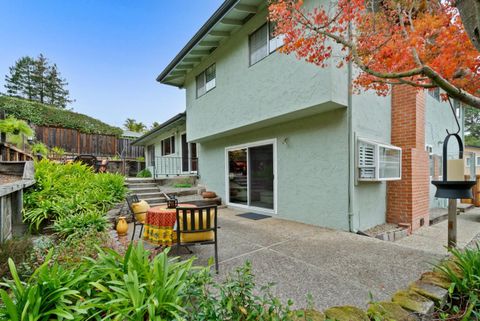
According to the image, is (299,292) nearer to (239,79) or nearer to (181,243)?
(181,243)

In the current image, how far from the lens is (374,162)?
554 cm

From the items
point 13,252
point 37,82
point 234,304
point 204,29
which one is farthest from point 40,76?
point 234,304

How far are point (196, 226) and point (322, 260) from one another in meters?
2.23

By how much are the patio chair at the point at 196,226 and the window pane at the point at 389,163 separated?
4475 millimetres

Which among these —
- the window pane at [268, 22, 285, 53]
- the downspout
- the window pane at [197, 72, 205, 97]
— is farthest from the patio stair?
the window pane at [268, 22, 285, 53]

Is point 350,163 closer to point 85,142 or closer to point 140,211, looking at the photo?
point 140,211

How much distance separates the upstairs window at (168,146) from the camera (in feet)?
46.7

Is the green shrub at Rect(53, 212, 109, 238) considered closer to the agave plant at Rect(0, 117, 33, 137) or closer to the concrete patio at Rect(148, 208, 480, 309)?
the concrete patio at Rect(148, 208, 480, 309)

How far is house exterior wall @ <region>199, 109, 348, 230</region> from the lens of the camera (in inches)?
219

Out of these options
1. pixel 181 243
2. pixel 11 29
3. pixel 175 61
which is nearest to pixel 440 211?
pixel 181 243

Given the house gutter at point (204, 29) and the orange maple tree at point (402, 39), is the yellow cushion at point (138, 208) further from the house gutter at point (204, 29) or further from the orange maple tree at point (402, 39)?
the house gutter at point (204, 29)

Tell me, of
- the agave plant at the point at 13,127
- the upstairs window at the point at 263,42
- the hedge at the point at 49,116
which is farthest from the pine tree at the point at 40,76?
the upstairs window at the point at 263,42

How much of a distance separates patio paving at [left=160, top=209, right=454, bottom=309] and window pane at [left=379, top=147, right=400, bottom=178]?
186 cm

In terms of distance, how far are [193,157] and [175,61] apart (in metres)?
5.00
